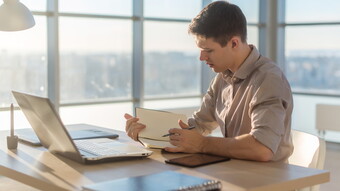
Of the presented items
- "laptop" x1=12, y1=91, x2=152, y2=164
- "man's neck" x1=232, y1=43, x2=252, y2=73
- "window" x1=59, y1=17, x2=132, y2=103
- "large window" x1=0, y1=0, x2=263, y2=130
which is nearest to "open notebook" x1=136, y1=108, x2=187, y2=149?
"laptop" x1=12, y1=91, x2=152, y2=164

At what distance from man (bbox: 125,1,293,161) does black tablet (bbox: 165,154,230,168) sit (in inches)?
1.3

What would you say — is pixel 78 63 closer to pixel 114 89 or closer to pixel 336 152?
pixel 114 89

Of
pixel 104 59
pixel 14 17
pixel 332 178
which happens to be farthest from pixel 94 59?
pixel 14 17

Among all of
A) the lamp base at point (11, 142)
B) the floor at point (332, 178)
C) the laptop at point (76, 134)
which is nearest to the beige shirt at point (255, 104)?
→ the laptop at point (76, 134)

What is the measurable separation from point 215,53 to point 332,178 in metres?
3.50

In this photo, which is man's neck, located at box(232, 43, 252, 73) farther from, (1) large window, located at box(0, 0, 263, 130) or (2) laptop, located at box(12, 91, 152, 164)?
(1) large window, located at box(0, 0, 263, 130)

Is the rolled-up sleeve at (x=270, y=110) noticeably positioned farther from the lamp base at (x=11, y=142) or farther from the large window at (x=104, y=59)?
the large window at (x=104, y=59)

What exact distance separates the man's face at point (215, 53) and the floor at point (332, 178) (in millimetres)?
1827

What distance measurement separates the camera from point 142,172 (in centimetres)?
195

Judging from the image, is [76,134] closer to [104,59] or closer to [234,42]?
[234,42]

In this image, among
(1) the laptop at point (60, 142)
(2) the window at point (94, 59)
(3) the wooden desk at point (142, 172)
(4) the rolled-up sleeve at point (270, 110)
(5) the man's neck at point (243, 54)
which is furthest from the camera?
(2) the window at point (94, 59)

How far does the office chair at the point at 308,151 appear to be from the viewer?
2316 mm

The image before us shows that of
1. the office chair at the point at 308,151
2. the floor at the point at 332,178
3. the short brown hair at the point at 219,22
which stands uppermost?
the short brown hair at the point at 219,22

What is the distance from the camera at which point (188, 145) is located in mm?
2256
